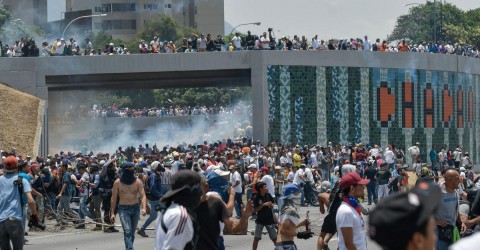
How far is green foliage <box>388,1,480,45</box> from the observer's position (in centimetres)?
11936

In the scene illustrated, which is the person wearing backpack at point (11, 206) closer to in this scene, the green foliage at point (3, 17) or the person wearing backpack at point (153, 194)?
the person wearing backpack at point (153, 194)

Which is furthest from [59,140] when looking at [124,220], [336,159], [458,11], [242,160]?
[458,11]

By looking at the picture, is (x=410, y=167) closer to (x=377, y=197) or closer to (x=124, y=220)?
(x=377, y=197)

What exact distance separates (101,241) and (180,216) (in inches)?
563

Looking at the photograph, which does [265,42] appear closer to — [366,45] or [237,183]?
[366,45]

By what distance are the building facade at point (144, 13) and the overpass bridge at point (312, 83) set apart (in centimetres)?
6821

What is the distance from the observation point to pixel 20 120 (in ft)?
153

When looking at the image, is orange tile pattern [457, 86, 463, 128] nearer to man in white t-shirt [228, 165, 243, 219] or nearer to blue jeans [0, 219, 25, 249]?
man in white t-shirt [228, 165, 243, 219]

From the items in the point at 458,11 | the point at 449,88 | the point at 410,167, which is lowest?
the point at 410,167

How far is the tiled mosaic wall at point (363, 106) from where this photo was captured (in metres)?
52.2

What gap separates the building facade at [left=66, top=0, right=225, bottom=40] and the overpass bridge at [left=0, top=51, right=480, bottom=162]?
68.2 metres

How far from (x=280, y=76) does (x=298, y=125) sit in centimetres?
237

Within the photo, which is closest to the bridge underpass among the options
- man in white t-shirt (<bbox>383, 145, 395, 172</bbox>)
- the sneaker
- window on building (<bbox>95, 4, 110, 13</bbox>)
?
man in white t-shirt (<bbox>383, 145, 395, 172</bbox>)

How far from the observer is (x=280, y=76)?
5216 cm
